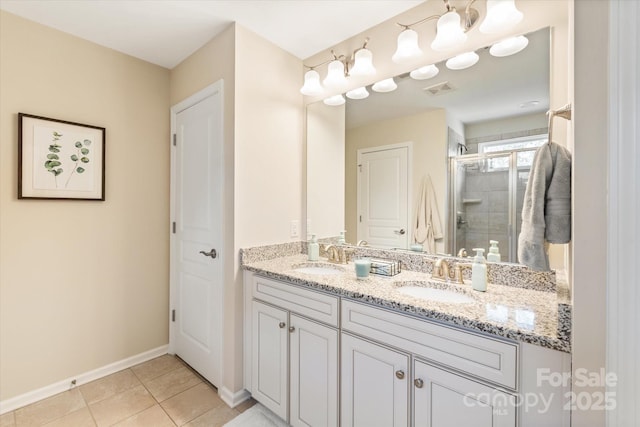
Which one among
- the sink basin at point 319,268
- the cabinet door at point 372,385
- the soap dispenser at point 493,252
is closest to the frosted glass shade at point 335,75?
the sink basin at point 319,268

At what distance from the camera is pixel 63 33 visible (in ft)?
6.19

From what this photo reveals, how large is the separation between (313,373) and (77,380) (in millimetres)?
1784

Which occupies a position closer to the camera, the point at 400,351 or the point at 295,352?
the point at 400,351

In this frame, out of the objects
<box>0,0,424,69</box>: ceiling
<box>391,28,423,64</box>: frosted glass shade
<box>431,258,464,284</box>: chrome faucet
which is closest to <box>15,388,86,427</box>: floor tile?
<box>431,258,464,284</box>: chrome faucet

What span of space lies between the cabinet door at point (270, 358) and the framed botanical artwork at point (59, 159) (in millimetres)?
1479

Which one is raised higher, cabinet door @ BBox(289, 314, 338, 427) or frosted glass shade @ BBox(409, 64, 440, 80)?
frosted glass shade @ BBox(409, 64, 440, 80)

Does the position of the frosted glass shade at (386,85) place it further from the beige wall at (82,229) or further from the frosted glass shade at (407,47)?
the beige wall at (82,229)

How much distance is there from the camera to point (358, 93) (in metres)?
1.90

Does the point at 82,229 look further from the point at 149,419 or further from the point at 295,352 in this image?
the point at 295,352

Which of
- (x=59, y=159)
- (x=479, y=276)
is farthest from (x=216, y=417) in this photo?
(x=59, y=159)

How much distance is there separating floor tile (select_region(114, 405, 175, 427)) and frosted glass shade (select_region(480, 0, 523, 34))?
2671 mm

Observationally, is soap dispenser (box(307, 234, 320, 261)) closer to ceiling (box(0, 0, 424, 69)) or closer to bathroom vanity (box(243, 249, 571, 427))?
bathroom vanity (box(243, 249, 571, 427))

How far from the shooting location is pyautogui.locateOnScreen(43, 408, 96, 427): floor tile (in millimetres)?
1604

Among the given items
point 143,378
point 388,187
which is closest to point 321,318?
point 388,187
